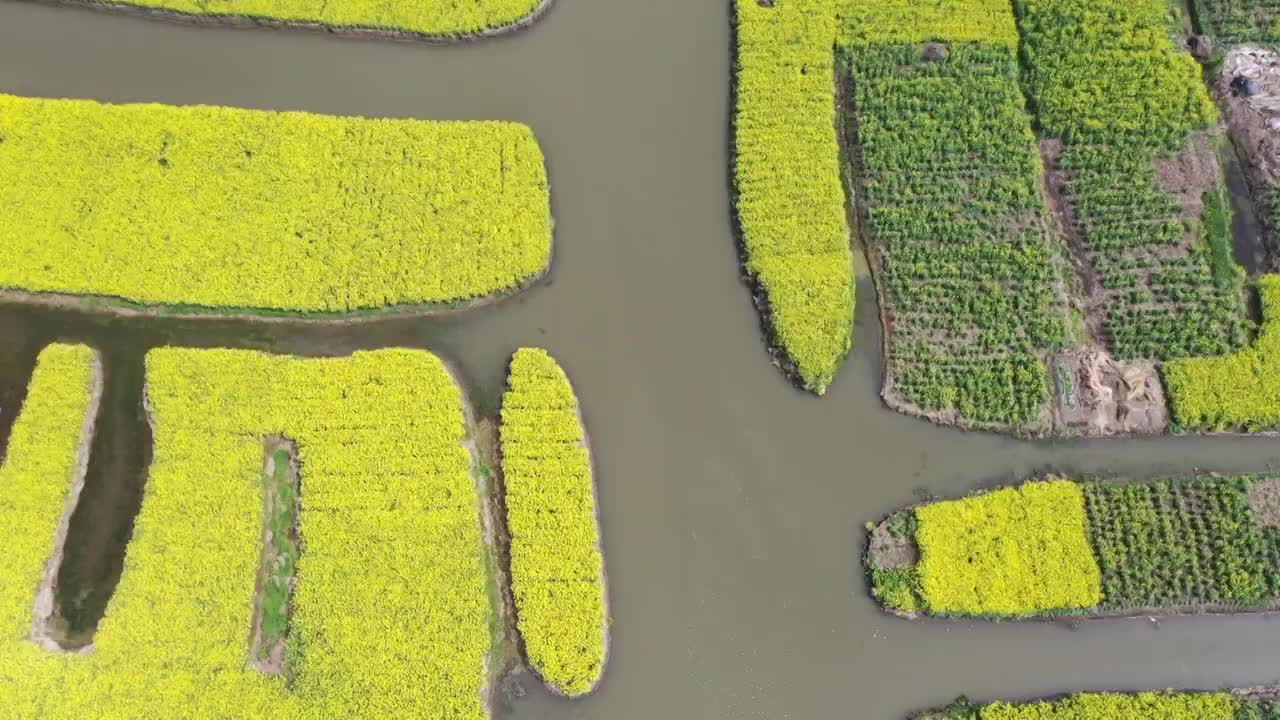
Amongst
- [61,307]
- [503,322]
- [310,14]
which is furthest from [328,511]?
[310,14]

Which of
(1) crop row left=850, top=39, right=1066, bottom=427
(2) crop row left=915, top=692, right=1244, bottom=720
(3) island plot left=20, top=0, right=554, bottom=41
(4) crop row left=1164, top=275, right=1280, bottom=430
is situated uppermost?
(3) island plot left=20, top=0, right=554, bottom=41

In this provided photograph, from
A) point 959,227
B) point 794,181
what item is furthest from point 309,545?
point 959,227

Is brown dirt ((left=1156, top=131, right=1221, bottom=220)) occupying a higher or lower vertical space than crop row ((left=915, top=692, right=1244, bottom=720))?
higher

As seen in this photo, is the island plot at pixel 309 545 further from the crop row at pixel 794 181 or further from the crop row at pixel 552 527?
the crop row at pixel 794 181

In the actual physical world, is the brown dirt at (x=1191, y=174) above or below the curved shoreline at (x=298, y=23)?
below

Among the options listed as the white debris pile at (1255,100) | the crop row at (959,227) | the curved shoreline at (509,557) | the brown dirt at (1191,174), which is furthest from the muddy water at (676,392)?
the white debris pile at (1255,100)

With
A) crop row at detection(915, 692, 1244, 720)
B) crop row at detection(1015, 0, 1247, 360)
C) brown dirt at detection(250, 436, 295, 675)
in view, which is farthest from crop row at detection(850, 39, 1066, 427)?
brown dirt at detection(250, 436, 295, 675)

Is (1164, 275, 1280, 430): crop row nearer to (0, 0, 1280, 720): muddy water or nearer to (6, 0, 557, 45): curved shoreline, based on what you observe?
(0, 0, 1280, 720): muddy water
